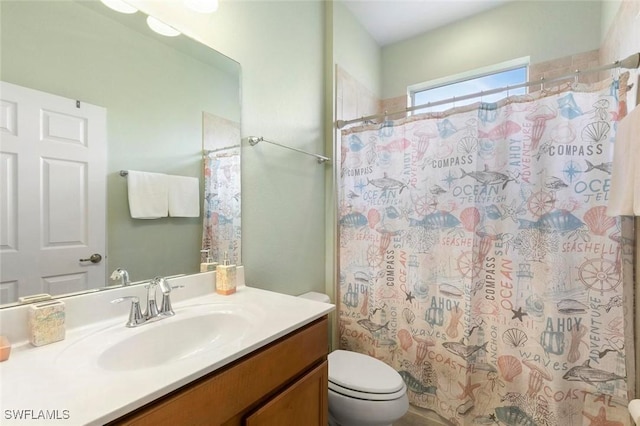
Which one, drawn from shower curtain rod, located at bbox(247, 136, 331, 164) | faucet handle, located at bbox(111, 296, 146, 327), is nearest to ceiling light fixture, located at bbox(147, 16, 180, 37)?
shower curtain rod, located at bbox(247, 136, 331, 164)

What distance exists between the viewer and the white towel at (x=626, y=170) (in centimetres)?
101

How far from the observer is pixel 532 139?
1.45m

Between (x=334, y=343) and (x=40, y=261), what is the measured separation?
171cm

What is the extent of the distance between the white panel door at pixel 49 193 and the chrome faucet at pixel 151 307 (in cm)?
14

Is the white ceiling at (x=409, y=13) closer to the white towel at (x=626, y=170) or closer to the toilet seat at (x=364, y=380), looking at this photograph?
the white towel at (x=626, y=170)

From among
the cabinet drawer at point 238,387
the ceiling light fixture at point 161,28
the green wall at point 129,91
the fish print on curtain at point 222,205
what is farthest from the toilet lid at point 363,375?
the ceiling light fixture at point 161,28

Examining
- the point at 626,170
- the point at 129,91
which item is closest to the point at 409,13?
the point at 626,170

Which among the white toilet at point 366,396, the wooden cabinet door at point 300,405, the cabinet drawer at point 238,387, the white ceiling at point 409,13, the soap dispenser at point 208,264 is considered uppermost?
the white ceiling at point 409,13

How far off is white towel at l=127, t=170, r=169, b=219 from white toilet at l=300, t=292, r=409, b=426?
1.11 meters

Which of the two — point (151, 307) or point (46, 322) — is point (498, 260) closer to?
point (151, 307)

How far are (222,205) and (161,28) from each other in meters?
0.73

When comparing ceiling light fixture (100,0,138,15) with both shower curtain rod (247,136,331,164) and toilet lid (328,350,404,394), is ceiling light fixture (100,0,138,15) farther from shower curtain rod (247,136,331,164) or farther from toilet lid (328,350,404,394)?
toilet lid (328,350,404,394)

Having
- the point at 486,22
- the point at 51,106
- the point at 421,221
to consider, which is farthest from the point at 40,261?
the point at 486,22

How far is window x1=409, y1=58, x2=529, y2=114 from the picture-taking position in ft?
7.09
